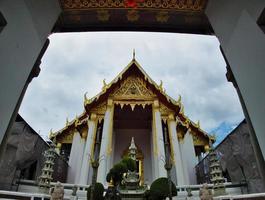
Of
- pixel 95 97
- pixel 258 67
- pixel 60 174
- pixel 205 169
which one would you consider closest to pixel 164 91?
pixel 95 97

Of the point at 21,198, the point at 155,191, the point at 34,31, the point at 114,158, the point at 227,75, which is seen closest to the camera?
the point at 34,31

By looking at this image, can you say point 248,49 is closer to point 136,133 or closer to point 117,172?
point 117,172

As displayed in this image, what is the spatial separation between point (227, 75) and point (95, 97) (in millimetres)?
7003

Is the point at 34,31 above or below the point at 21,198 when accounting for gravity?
above

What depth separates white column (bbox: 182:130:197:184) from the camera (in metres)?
9.53

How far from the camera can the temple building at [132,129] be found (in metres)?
7.72

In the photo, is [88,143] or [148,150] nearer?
[88,143]

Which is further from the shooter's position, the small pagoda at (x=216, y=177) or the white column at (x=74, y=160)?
the white column at (x=74, y=160)

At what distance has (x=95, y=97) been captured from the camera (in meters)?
8.89

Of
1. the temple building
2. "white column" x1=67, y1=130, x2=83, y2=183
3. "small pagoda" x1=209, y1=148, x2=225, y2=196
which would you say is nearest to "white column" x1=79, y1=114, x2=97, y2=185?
the temple building

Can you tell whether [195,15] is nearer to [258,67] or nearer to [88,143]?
[258,67]

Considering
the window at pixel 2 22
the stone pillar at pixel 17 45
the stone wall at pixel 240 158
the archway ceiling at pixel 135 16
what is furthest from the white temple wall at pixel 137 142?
the window at pixel 2 22

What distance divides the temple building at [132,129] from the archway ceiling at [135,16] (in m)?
5.19

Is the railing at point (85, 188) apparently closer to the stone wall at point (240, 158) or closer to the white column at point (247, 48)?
the stone wall at point (240, 158)
